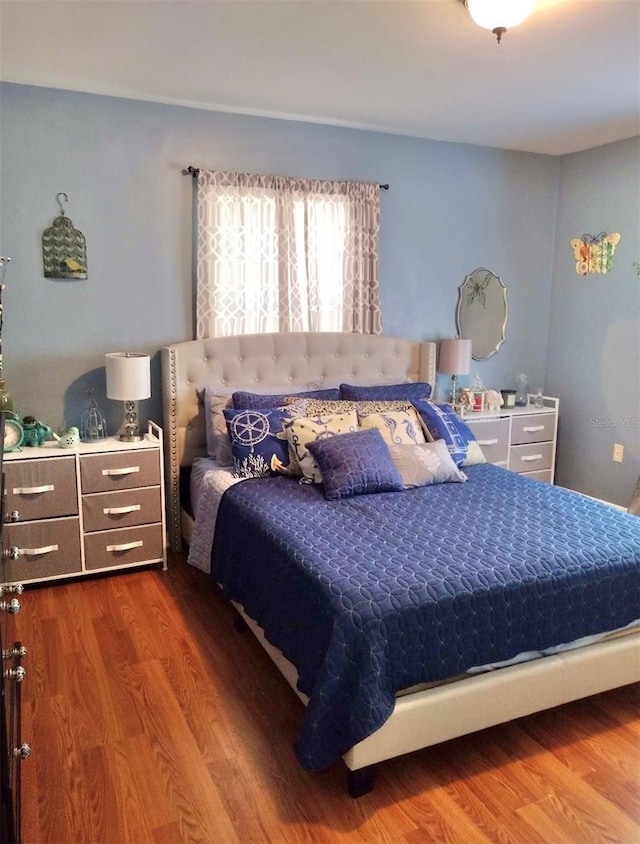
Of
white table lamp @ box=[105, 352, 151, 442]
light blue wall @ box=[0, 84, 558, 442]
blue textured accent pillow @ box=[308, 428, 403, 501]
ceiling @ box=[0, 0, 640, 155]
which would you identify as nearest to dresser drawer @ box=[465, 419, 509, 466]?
light blue wall @ box=[0, 84, 558, 442]

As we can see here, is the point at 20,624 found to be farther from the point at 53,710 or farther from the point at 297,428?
the point at 297,428

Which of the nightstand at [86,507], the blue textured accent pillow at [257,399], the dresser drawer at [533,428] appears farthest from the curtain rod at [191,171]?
the dresser drawer at [533,428]

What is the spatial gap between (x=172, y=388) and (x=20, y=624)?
139cm

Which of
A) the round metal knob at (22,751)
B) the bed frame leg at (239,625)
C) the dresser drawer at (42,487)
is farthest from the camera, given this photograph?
the dresser drawer at (42,487)

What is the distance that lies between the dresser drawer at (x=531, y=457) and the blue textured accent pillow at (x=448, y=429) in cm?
102

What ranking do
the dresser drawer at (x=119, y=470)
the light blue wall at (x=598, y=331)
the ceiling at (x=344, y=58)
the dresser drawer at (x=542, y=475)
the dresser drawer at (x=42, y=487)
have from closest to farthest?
the ceiling at (x=344, y=58)
the dresser drawer at (x=42, y=487)
the dresser drawer at (x=119, y=470)
the light blue wall at (x=598, y=331)
the dresser drawer at (x=542, y=475)

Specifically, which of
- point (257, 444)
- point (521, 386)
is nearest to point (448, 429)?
point (257, 444)

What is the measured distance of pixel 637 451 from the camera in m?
4.19

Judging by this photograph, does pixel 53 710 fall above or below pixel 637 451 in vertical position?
below

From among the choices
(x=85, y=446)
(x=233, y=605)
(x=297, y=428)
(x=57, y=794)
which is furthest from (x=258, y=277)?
(x=57, y=794)

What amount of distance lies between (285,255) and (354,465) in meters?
1.55

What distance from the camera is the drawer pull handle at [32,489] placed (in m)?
3.08

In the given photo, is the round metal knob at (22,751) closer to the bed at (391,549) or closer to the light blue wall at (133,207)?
the bed at (391,549)

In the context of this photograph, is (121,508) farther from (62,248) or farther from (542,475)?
(542,475)
